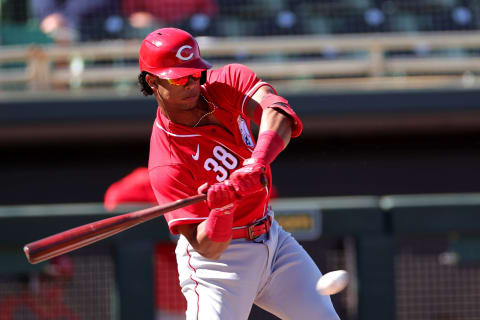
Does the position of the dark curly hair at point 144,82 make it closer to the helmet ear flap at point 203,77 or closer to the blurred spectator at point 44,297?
the helmet ear flap at point 203,77

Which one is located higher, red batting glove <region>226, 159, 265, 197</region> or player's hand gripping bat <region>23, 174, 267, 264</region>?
red batting glove <region>226, 159, 265, 197</region>

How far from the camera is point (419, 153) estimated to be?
21.8 feet

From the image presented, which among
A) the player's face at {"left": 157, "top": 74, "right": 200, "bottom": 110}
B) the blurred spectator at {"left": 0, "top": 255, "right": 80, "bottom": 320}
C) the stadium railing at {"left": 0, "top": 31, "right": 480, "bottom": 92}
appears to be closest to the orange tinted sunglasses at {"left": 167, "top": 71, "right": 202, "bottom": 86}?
the player's face at {"left": 157, "top": 74, "right": 200, "bottom": 110}

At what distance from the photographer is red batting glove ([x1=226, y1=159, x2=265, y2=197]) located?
7.16ft

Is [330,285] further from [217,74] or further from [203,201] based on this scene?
[217,74]

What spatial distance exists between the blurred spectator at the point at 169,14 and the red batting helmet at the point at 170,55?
456 centimetres

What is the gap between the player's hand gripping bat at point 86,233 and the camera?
2.23m

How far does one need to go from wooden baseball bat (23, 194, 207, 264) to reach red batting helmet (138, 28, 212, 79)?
40cm

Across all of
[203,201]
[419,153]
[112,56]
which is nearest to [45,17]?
[112,56]

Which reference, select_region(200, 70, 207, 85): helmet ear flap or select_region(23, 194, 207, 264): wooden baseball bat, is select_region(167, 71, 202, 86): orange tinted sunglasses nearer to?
select_region(200, 70, 207, 85): helmet ear flap

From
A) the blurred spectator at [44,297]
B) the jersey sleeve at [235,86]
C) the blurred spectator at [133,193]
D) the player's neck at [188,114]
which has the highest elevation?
the jersey sleeve at [235,86]

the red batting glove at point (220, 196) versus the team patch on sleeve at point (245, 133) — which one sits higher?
the team patch on sleeve at point (245, 133)

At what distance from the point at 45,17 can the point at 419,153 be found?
3568 millimetres

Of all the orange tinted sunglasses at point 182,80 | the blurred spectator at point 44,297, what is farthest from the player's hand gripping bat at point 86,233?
the blurred spectator at point 44,297
